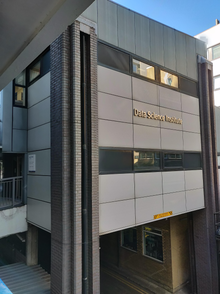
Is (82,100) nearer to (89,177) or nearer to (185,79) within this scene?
(89,177)

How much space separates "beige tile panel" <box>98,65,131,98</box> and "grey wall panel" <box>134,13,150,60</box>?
1.62 meters

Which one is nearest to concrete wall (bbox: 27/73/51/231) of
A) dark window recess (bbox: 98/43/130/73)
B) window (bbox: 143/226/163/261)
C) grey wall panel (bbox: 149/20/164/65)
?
dark window recess (bbox: 98/43/130/73)

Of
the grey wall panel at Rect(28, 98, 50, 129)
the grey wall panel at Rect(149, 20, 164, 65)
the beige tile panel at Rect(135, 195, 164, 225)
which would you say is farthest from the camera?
the grey wall panel at Rect(149, 20, 164, 65)

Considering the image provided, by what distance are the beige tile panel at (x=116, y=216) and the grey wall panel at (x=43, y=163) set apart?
2.32m

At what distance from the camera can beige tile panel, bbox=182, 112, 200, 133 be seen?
441 inches

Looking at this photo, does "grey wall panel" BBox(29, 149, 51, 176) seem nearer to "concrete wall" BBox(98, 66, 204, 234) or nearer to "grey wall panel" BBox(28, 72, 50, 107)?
"concrete wall" BBox(98, 66, 204, 234)

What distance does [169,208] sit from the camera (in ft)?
32.2

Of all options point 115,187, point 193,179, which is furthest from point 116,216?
point 193,179

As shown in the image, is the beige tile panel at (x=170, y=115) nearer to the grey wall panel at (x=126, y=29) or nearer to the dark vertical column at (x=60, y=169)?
the grey wall panel at (x=126, y=29)

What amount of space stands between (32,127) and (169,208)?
6.88 metres

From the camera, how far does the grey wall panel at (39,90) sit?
8.15m

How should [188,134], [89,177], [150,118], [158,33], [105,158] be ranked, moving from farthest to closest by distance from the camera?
[188,134] < [158,33] < [150,118] < [105,158] < [89,177]

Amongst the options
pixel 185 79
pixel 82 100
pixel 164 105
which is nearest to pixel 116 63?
pixel 82 100

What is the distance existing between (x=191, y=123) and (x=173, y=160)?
8.31 ft
